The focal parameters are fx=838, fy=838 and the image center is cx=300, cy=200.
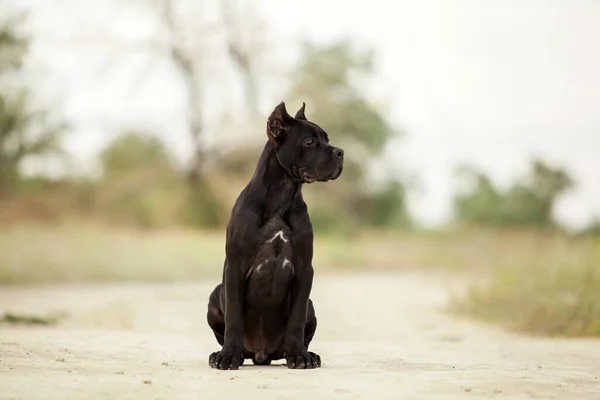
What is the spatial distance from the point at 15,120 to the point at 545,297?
55.9 ft

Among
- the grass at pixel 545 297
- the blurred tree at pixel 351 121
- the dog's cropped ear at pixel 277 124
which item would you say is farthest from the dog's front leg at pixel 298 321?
the blurred tree at pixel 351 121

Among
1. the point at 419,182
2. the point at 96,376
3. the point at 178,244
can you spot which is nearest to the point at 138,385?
the point at 96,376

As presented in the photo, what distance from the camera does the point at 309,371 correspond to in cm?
602

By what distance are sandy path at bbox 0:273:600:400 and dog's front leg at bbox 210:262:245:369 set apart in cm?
15

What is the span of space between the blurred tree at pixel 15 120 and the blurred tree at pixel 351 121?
421 inches

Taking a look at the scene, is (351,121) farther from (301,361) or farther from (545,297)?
(301,361)

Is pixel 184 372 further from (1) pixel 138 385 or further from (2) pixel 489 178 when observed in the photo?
(2) pixel 489 178

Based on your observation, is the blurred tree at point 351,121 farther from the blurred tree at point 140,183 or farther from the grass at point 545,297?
the grass at point 545,297

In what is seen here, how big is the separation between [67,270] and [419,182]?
19167 millimetres

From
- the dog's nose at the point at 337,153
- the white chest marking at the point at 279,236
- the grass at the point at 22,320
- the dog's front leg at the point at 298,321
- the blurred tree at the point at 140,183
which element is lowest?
the dog's front leg at the point at 298,321

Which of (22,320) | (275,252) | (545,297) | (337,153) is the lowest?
(22,320)

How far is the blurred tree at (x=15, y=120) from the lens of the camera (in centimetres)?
2423

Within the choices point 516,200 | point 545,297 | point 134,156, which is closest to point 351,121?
point 516,200

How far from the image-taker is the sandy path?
16.7 feet
